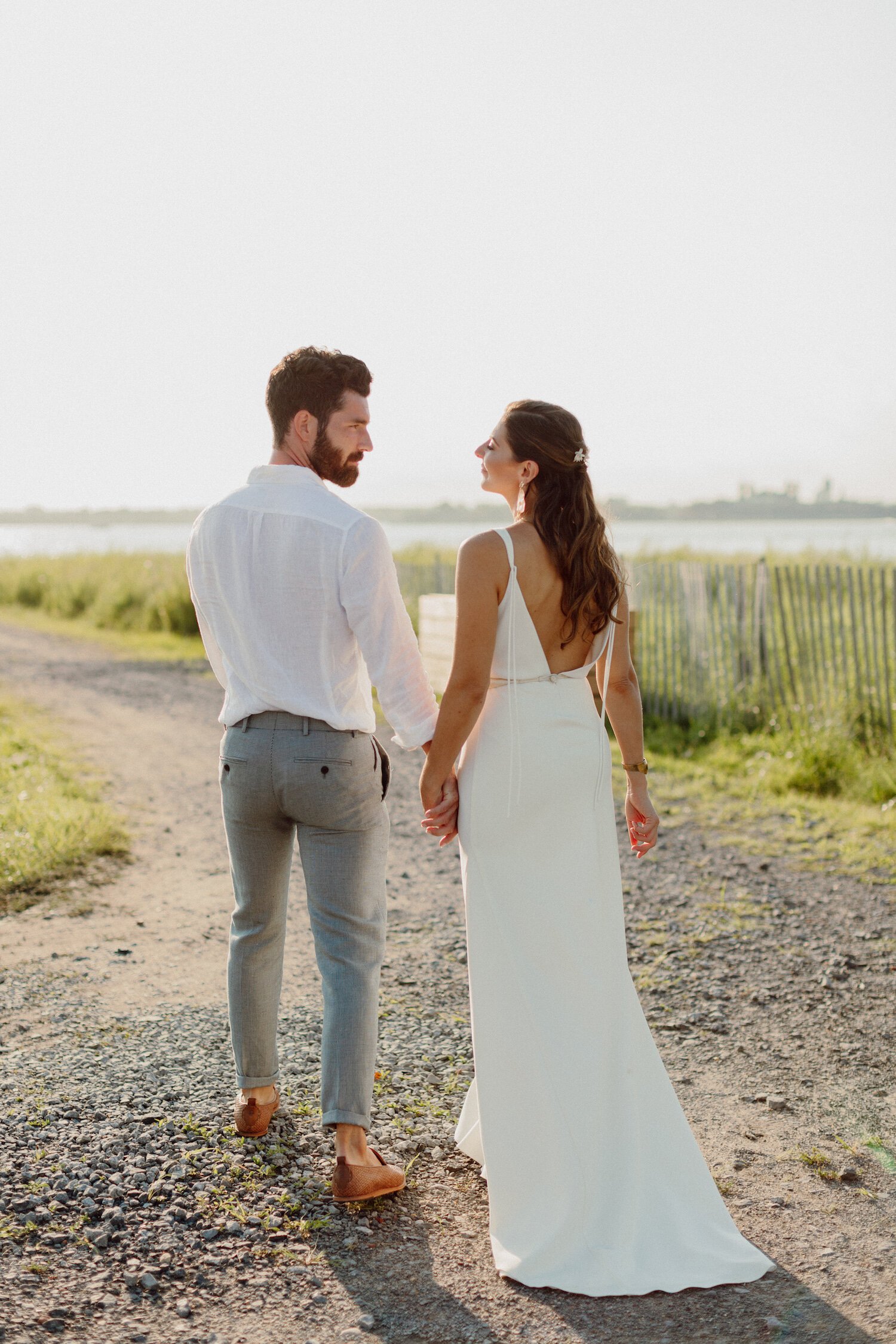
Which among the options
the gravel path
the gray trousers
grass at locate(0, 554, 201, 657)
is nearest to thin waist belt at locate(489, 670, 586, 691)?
the gray trousers

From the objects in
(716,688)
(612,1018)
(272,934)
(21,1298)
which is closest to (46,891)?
(272,934)

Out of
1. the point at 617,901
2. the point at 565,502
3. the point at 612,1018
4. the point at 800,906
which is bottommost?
the point at 800,906

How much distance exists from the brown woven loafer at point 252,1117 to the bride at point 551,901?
0.74 m

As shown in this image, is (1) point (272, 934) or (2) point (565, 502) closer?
(2) point (565, 502)

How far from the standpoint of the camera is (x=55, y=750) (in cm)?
998

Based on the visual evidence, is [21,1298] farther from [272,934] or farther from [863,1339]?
[863,1339]

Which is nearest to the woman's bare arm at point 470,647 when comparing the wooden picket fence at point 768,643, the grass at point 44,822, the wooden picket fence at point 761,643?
the grass at point 44,822

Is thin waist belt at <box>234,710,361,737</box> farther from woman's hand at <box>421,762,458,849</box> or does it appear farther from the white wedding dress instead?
the white wedding dress

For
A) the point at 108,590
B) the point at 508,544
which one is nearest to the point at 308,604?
the point at 508,544

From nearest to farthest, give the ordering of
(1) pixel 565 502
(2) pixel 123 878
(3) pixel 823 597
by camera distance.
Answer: (1) pixel 565 502 → (2) pixel 123 878 → (3) pixel 823 597

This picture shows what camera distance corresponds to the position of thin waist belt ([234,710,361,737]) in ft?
9.80

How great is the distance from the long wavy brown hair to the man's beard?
433 mm

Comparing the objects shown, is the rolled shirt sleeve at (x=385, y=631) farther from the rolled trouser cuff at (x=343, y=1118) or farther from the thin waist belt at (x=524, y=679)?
the rolled trouser cuff at (x=343, y=1118)

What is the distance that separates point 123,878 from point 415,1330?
4.38 metres
